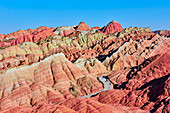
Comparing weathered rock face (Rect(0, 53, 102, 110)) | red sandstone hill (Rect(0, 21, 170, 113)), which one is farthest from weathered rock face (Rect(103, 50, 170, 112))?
weathered rock face (Rect(0, 53, 102, 110))

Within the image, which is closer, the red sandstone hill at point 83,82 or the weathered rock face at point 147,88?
the weathered rock face at point 147,88

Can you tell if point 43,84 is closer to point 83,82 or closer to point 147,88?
point 83,82

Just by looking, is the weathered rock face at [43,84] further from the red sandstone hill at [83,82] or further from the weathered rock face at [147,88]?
the weathered rock face at [147,88]

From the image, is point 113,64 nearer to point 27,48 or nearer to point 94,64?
point 94,64

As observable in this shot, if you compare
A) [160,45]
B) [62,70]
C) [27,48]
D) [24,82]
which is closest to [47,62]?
[62,70]

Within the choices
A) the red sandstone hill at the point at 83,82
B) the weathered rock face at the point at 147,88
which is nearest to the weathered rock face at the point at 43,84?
the red sandstone hill at the point at 83,82

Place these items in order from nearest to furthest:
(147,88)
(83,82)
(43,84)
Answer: (147,88), (43,84), (83,82)

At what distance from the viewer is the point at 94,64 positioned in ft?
390

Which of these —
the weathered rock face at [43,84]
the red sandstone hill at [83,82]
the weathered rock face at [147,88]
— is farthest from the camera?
the weathered rock face at [43,84]

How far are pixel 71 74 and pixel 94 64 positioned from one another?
29.4 metres

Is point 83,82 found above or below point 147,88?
above

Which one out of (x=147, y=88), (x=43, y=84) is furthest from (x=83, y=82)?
(x=147, y=88)

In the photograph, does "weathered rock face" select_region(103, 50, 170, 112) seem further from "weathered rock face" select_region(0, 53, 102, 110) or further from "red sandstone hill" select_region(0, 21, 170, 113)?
"weathered rock face" select_region(0, 53, 102, 110)

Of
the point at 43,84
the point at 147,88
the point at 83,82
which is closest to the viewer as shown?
the point at 147,88
